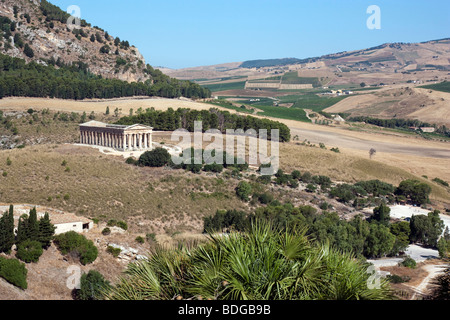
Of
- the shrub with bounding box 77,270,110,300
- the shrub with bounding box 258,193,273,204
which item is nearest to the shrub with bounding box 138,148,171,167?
the shrub with bounding box 258,193,273,204

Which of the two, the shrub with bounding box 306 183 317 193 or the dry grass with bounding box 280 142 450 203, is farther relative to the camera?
the dry grass with bounding box 280 142 450 203

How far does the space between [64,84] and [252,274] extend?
110m

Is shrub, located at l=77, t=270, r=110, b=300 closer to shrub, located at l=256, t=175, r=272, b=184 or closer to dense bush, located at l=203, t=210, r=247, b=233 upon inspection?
dense bush, located at l=203, t=210, r=247, b=233

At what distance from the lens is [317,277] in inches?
492

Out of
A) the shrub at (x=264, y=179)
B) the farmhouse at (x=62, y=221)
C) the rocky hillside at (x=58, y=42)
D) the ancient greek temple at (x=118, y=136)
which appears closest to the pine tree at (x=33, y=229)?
the farmhouse at (x=62, y=221)

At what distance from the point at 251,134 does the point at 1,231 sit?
6967cm

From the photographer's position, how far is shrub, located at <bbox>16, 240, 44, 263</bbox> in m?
30.3

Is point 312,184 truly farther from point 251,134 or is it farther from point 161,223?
point 161,223

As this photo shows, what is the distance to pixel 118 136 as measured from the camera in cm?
7356

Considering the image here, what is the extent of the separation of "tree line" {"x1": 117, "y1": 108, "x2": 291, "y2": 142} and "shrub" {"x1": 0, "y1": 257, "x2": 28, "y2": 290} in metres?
60.0

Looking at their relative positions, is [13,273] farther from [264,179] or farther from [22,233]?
[264,179]

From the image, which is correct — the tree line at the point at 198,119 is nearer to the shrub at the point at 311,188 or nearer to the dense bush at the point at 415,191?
the shrub at the point at 311,188

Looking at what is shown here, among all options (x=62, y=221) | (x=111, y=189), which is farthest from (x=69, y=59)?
Answer: (x=62, y=221)
